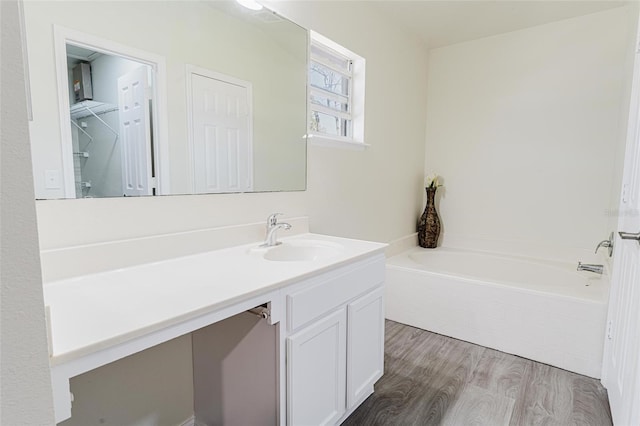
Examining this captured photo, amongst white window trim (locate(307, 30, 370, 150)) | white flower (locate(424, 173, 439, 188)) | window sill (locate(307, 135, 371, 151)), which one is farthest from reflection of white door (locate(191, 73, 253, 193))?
white flower (locate(424, 173, 439, 188))

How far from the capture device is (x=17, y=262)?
1.22 ft

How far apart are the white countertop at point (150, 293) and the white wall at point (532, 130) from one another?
7.17 feet

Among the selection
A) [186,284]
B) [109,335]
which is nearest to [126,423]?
[186,284]

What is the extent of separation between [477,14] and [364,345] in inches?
99.5

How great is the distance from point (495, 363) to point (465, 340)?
278mm

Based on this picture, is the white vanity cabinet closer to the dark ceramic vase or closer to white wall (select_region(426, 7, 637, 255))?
the dark ceramic vase

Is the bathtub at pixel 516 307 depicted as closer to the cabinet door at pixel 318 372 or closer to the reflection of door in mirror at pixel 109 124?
the cabinet door at pixel 318 372

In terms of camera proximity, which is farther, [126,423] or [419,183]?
[419,183]

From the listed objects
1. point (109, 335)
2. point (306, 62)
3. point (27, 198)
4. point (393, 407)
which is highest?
point (306, 62)

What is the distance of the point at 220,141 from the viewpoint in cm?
156

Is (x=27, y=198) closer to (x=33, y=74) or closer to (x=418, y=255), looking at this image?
(x=33, y=74)

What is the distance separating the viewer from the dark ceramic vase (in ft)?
10.5

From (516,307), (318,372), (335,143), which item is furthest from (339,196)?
(516,307)

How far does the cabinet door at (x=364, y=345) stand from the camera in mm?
1464
